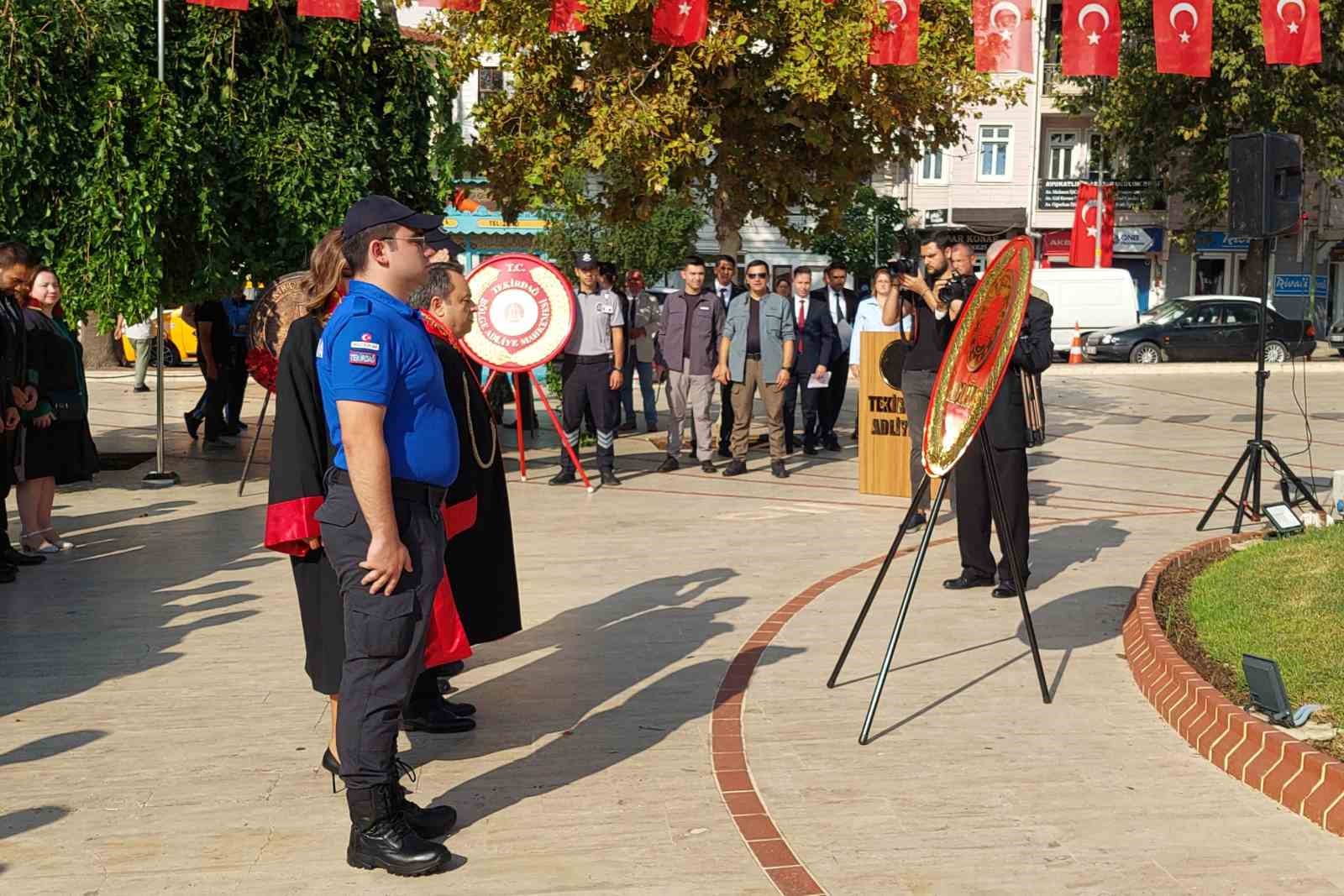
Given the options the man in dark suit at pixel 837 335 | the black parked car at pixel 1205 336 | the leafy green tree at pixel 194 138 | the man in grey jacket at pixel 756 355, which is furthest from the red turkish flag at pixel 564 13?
the black parked car at pixel 1205 336

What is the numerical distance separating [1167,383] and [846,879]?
22.7m

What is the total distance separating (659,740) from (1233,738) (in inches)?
82.8

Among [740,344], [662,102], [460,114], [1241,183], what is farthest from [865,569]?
[460,114]

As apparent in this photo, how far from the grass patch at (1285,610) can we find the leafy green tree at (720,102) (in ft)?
28.6

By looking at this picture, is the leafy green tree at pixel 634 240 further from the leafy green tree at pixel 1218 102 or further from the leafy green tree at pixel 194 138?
the leafy green tree at pixel 194 138

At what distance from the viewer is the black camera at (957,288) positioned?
850 cm

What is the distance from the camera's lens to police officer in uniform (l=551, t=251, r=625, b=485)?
13.1 meters

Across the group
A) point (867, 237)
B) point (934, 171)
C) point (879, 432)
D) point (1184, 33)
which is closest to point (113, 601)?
point (879, 432)

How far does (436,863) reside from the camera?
4625mm

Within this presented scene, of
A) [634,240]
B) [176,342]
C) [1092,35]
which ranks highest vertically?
[1092,35]

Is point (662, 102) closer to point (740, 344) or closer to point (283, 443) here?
point (740, 344)

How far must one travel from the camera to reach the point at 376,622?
454cm

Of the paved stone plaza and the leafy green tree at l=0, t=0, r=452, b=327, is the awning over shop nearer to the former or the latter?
the leafy green tree at l=0, t=0, r=452, b=327

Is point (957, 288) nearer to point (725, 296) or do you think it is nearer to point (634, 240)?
point (725, 296)
